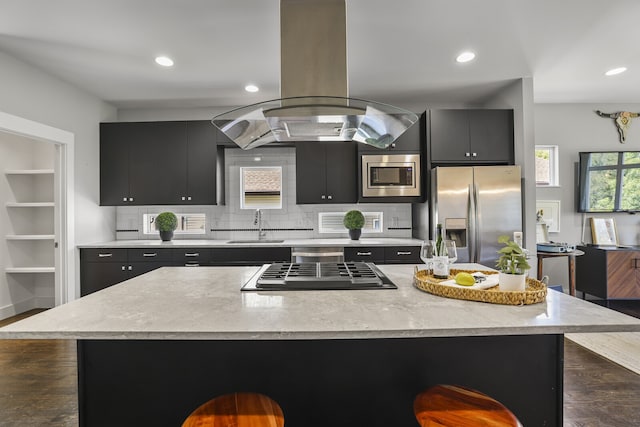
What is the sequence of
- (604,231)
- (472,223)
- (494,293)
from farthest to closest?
(604,231) → (472,223) → (494,293)

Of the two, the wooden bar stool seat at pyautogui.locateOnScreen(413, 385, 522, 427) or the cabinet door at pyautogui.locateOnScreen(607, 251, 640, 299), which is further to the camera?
the cabinet door at pyautogui.locateOnScreen(607, 251, 640, 299)

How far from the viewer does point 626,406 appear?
2033 mm

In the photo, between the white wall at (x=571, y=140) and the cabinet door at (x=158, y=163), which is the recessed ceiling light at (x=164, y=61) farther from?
the white wall at (x=571, y=140)

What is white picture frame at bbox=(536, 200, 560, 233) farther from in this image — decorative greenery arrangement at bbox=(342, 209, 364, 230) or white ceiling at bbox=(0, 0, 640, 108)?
decorative greenery arrangement at bbox=(342, 209, 364, 230)

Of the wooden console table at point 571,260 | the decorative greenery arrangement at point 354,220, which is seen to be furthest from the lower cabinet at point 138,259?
the wooden console table at point 571,260

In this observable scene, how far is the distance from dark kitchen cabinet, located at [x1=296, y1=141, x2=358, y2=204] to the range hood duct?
6.64 feet

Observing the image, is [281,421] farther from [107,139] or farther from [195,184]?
[107,139]

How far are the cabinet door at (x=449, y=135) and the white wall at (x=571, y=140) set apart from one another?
1542mm

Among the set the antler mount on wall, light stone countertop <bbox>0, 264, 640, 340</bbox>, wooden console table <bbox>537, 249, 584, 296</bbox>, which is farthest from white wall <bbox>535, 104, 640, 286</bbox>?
light stone countertop <bbox>0, 264, 640, 340</bbox>

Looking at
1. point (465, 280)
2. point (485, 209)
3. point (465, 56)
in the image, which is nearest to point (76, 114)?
point (465, 56)

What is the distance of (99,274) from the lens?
147 inches

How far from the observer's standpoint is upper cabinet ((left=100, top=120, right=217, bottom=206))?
403cm

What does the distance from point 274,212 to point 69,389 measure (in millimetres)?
2655

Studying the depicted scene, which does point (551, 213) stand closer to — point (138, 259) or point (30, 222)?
point (138, 259)
